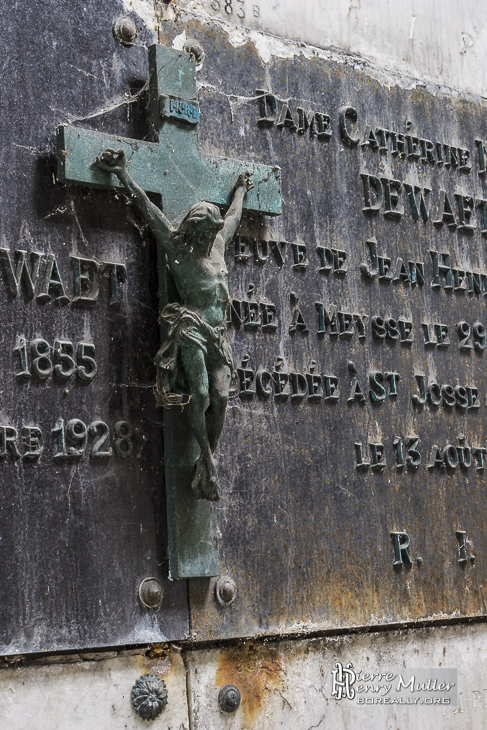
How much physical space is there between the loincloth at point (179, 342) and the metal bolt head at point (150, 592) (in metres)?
0.66

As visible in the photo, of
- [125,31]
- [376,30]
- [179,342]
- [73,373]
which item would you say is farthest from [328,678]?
[376,30]

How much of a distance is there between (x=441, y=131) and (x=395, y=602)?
2235 millimetres

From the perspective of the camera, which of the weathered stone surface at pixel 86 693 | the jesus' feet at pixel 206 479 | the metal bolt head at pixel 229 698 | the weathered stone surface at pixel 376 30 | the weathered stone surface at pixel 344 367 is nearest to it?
the weathered stone surface at pixel 86 693

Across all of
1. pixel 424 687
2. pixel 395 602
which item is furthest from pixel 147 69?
pixel 424 687

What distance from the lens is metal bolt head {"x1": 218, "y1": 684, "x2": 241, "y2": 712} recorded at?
3689 millimetres

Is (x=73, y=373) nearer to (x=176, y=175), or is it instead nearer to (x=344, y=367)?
(x=176, y=175)

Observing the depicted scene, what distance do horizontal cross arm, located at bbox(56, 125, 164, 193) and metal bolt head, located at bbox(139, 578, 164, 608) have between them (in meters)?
1.39

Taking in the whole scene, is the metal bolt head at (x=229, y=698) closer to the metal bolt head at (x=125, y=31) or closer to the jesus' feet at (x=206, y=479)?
the jesus' feet at (x=206, y=479)

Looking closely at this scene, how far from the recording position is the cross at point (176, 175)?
3559 millimetres

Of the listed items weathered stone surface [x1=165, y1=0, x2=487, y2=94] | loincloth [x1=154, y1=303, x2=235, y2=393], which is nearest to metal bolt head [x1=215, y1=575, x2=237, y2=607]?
loincloth [x1=154, y1=303, x2=235, y2=393]

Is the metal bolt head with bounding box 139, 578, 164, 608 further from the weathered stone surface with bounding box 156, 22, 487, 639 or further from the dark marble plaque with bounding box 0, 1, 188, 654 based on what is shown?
the weathered stone surface with bounding box 156, 22, 487, 639

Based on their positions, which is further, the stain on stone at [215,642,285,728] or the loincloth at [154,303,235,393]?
the stain on stone at [215,642,285,728]

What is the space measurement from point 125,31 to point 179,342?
1227mm

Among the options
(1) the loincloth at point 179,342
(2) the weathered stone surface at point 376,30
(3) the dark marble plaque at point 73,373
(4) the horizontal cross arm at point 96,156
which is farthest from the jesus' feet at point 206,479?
(2) the weathered stone surface at point 376,30
